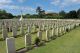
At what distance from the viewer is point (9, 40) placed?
10.4m

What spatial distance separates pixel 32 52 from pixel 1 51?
207cm

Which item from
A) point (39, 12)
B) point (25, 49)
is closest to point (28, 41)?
point (25, 49)

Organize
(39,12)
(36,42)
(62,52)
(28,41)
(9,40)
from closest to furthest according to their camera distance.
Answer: (9,40)
(62,52)
(28,41)
(36,42)
(39,12)

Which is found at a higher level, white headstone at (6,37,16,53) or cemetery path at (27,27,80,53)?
white headstone at (6,37,16,53)

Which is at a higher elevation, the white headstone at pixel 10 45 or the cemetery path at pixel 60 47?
the white headstone at pixel 10 45

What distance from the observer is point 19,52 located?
11.7 m

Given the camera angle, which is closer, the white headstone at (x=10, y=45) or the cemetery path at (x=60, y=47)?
the white headstone at (x=10, y=45)

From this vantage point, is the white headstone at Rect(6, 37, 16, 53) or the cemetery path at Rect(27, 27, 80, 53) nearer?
the white headstone at Rect(6, 37, 16, 53)

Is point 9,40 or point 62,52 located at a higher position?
point 9,40

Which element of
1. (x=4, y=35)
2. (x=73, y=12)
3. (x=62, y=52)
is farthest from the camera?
(x=73, y=12)

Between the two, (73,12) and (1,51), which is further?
(73,12)

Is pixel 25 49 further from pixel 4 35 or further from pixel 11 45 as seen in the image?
pixel 4 35

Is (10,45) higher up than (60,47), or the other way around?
(10,45)

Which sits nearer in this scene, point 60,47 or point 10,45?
point 10,45
